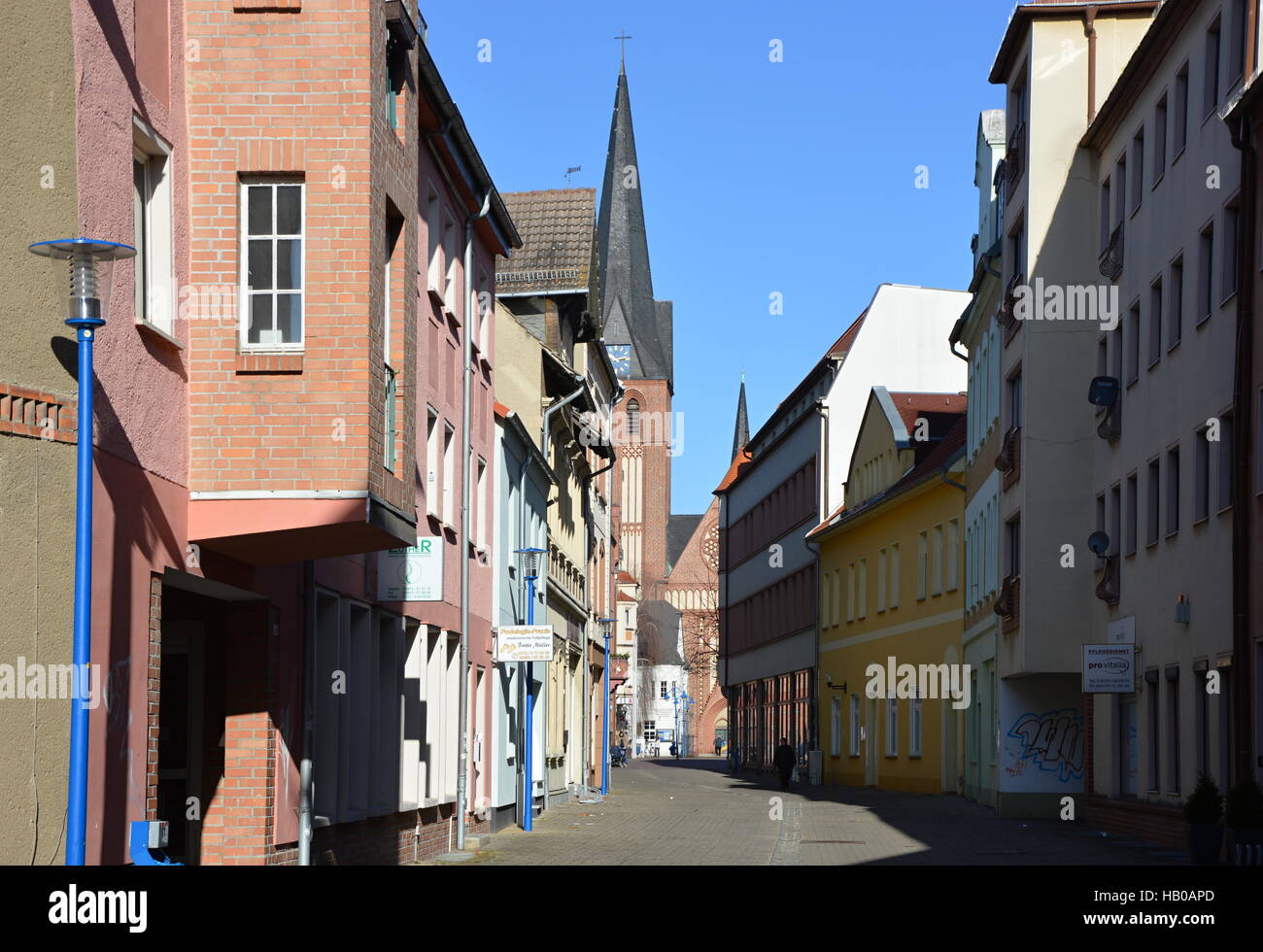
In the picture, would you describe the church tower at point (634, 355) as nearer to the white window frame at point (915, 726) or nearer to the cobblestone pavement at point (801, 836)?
the white window frame at point (915, 726)

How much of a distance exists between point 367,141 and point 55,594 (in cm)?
451

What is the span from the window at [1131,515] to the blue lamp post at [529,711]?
8814mm

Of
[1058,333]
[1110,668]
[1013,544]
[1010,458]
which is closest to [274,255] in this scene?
[1110,668]

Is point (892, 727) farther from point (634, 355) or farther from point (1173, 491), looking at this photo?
point (634, 355)

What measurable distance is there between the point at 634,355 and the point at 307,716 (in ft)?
364

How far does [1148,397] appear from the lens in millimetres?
26562

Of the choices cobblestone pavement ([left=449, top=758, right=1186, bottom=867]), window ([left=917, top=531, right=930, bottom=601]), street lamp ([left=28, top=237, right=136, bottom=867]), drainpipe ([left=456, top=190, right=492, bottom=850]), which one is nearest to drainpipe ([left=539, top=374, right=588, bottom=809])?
cobblestone pavement ([left=449, top=758, right=1186, bottom=867])

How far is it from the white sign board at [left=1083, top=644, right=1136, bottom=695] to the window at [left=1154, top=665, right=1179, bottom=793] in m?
0.55

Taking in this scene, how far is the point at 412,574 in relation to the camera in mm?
18812

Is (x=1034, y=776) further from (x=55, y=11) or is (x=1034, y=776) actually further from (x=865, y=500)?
(x=55, y=11)

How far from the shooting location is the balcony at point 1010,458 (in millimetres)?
31969

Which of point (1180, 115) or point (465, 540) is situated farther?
point (1180, 115)

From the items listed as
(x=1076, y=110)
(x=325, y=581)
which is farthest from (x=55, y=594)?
(x=1076, y=110)

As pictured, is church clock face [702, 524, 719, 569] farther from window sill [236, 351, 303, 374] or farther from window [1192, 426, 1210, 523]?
window sill [236, 351, 303, 374]
